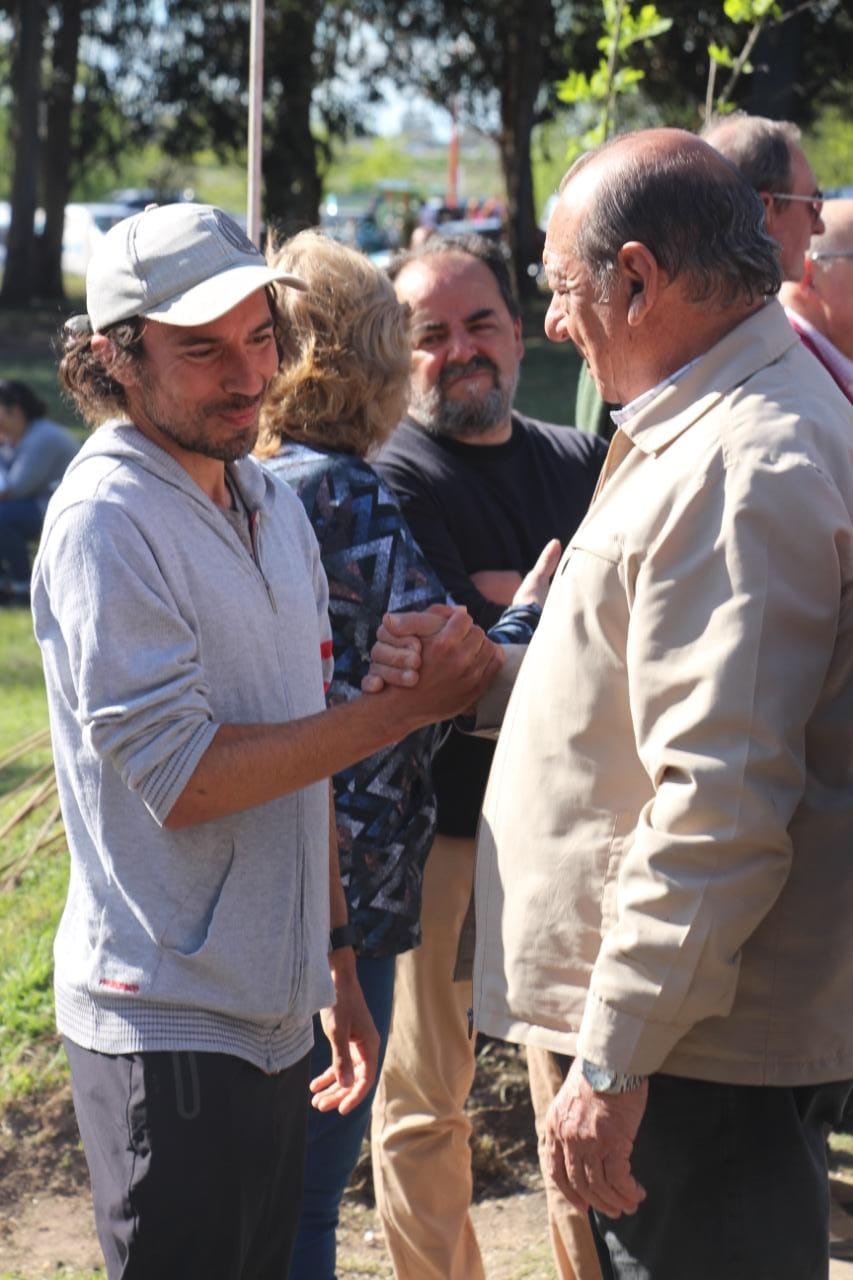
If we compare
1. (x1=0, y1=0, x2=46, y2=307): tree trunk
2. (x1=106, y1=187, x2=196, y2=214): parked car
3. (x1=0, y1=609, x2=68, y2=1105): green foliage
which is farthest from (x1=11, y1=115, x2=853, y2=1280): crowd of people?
(x1=0, y1=0, x2=46, y2=307): tree trunk

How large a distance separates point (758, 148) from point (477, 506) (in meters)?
1.10

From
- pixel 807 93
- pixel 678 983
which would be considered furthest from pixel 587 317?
pixel 807 93

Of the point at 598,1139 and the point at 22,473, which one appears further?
the point at 22,473

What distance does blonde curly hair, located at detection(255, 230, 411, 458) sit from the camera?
297 centimetres

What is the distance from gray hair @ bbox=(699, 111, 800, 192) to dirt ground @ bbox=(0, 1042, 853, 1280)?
7.90 feet

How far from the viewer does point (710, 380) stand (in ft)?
6.93

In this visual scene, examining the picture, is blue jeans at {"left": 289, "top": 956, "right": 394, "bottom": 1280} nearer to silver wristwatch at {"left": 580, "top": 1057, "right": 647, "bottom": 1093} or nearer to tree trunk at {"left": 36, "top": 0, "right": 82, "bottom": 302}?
silver wristwatch at {"left": 580, "top": 1057, "right": 647, "bottom": 1093}

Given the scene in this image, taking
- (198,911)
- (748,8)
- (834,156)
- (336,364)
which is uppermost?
(748,8)

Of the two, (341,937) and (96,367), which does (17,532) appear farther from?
(96,367)

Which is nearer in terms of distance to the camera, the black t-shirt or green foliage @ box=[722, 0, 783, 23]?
the black t-shirt

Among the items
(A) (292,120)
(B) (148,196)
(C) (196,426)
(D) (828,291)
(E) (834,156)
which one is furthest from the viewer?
(E) (834,156)

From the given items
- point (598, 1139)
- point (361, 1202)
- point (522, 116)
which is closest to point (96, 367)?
point (598, 1139)

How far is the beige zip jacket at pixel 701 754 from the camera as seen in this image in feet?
6.47

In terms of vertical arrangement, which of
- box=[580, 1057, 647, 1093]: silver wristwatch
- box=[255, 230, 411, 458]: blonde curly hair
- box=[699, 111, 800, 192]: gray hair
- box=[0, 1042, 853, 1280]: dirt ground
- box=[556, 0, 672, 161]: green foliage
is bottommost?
box=[0, 1042, 853, 1280]: dirt ground
